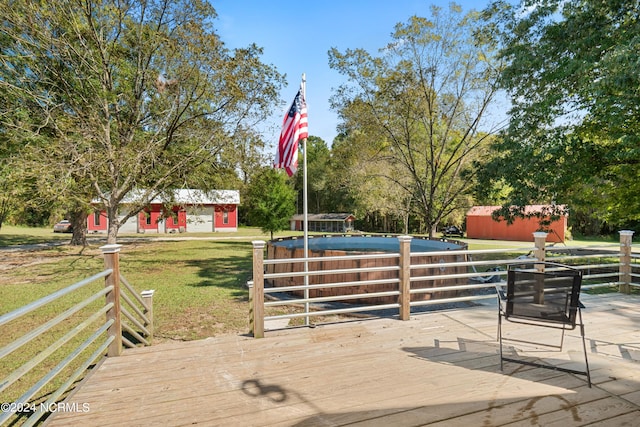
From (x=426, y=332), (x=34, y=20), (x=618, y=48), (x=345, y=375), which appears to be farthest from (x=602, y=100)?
(x=34, y=20)

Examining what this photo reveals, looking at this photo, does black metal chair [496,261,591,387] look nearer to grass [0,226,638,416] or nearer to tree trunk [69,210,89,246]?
grass [0,226,638,416]

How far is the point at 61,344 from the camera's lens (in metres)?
2.36

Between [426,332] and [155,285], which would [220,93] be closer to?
[155,285]

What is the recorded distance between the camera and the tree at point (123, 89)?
411 inches

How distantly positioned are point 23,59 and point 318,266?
36.3ft

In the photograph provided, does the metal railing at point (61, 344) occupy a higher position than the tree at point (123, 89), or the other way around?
the tree at point (123, 89)

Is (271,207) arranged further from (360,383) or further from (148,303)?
(360,383)

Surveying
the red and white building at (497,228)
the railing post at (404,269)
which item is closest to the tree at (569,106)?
the railing post at (404,269)

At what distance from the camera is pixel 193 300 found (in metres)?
8.22

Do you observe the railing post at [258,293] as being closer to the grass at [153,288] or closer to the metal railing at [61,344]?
the metal railing at [61,344]

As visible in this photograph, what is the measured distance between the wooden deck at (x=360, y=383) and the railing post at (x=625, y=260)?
2.39 metres

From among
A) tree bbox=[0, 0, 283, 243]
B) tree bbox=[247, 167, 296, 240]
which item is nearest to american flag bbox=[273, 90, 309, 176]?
tree bbox=[0, 0, 283, 243]

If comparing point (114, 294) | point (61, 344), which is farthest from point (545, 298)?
point (114, 294)

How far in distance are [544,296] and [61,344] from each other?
3818mm
